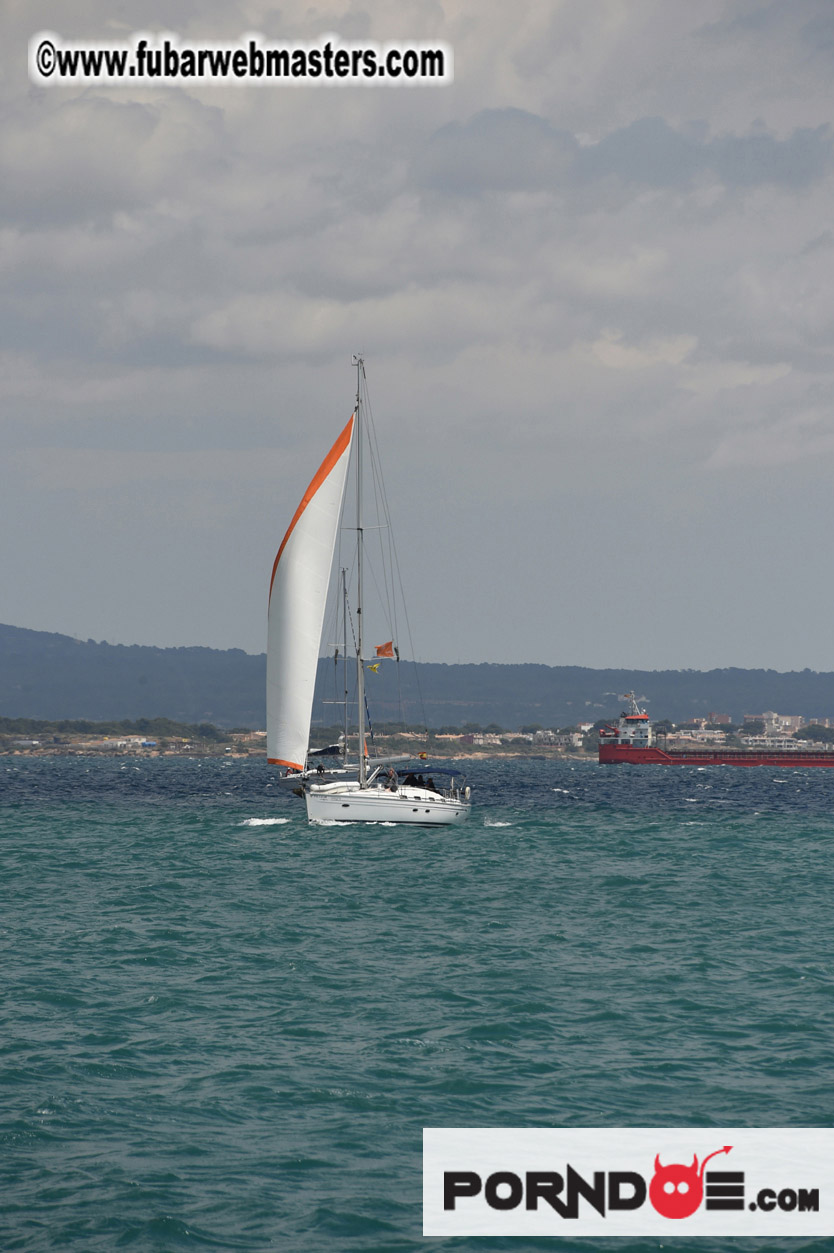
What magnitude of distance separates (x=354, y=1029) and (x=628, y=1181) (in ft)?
25.5

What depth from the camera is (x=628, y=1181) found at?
607 inches

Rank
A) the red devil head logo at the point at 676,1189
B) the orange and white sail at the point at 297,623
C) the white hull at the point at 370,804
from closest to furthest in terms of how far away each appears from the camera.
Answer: the red devil head logo at the point at 676,1189
the white hull at the point at 370,804
the orange and white sail at the point at 297,623

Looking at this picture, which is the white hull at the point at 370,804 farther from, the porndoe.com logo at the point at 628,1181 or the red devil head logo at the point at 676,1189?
the red devil head logo at the point at 676,1189

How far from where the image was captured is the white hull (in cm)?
6378

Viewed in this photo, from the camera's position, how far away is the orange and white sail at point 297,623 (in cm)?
6600

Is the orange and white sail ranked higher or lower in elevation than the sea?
higher

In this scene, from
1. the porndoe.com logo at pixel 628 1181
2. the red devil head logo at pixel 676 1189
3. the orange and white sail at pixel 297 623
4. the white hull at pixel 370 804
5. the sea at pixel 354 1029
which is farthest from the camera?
the orange and white sail at pixel 297 623

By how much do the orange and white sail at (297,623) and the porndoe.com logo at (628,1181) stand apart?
49448 mm

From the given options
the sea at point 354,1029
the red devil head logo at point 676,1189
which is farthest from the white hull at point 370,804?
the red devil head logo at point 676,1189

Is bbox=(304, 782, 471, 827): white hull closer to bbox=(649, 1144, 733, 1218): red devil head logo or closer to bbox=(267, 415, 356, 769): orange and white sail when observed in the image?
bbox=(267, 415, 356, 769): orange and white sail

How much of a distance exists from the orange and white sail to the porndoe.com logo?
49448mm

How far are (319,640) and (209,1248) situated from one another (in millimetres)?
53583

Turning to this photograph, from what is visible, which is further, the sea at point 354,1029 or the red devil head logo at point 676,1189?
the sea at point 354,1029

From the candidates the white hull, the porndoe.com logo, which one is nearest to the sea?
the porndoe.com logo
